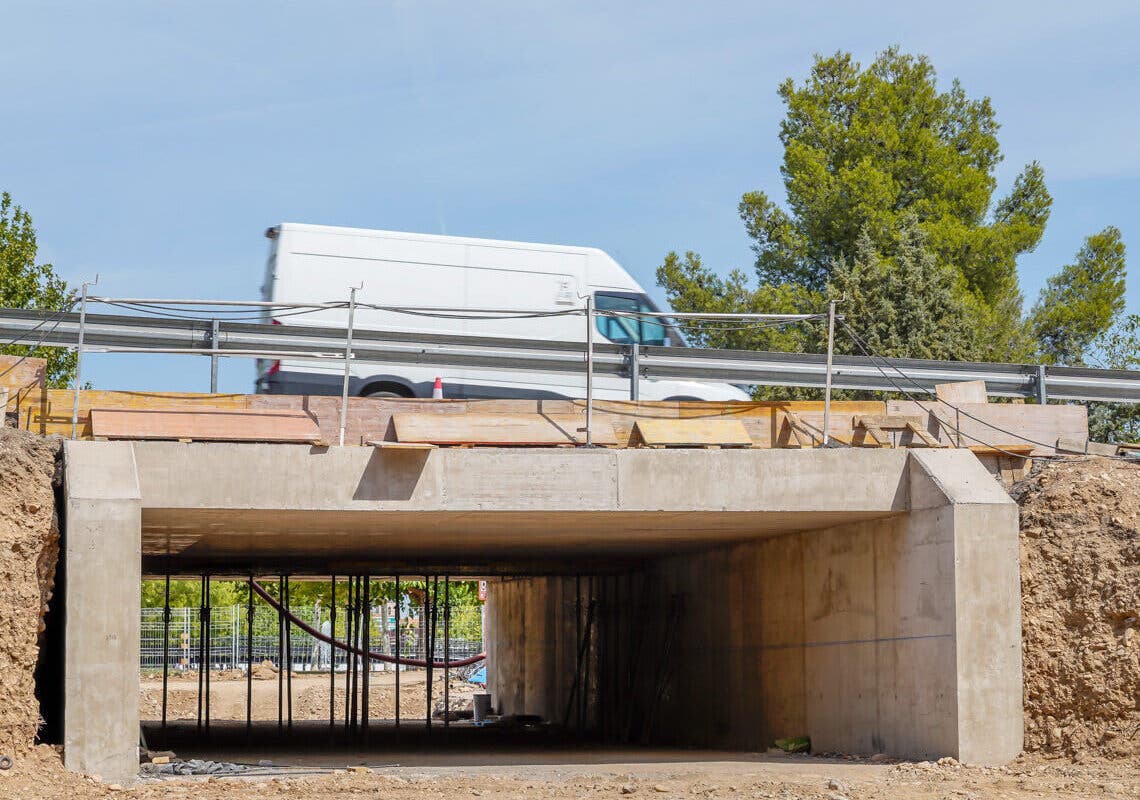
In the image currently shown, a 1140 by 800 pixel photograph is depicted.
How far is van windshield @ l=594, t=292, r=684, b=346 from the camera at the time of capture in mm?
19734

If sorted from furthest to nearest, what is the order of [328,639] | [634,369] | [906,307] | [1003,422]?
[328,639] < [906,307] < [634,369] < [1003,422]

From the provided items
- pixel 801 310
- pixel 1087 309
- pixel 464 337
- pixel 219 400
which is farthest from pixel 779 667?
pixel 1087 309

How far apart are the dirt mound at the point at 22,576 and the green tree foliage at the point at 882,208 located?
66.7ft

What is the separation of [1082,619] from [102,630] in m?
8.83

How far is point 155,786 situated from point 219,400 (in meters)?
4.12

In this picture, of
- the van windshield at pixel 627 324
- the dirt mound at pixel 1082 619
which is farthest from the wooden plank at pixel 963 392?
the van windshield at pixel 627 324

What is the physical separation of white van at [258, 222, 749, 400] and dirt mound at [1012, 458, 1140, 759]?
567cm

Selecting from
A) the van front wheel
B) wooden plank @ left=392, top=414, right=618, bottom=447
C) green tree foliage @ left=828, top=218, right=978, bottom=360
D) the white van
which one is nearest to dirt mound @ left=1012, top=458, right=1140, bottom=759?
wooden plank @ left=392, top=414, right=618, bottom=447

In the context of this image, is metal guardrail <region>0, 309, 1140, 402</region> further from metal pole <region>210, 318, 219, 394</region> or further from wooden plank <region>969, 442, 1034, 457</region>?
wooden plank <region>969, 442, 1034, 457</region>

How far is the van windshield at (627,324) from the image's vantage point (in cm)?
1973

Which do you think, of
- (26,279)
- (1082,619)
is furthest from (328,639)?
(1082,619)

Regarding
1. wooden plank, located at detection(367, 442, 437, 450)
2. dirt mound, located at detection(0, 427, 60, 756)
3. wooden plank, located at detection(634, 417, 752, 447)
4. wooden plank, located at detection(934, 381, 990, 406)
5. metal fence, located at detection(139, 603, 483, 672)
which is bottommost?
metal fence, located at detection(139, 603, 483, 672)

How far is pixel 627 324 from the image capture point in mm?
20000

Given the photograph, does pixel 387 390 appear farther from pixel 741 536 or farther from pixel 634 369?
pixel 741 536
